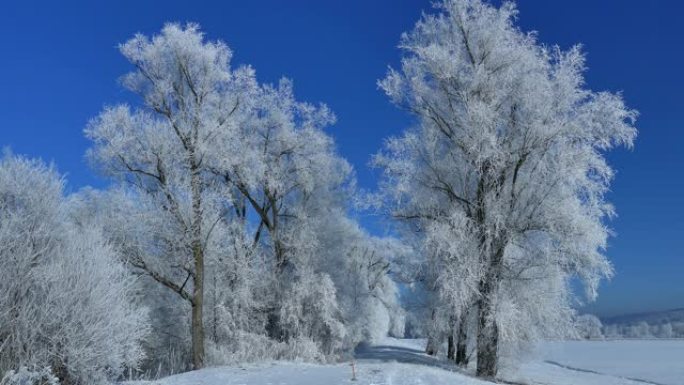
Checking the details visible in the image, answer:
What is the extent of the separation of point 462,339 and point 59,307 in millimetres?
13935

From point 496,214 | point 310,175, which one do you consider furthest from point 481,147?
point 310,175

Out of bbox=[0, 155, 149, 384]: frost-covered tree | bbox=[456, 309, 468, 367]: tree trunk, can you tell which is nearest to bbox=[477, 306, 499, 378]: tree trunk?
bbox=[456, 309, 468, 367]: tree trunk

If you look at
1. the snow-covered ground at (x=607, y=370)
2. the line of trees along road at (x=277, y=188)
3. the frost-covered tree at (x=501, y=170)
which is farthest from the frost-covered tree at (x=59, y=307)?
the snow-covered ground at (x=607, y=370)

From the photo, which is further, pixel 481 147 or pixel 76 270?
pixel 481 147

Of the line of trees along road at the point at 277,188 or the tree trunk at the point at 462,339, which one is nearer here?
the line of trees along road at the point at 277,188

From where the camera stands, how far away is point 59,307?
1410 centimetres

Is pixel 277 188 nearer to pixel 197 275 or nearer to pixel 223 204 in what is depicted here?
pixel 223 204

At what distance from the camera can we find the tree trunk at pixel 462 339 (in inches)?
761

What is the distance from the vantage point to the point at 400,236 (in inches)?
883

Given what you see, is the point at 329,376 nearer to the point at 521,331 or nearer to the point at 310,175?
the point at 521,331

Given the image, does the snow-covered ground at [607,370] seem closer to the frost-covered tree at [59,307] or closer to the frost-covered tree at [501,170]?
the frost-covered tree at [501,170]

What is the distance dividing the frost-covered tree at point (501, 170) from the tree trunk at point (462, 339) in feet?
2.39

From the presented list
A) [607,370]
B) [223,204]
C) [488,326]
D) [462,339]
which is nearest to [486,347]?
[488,326]

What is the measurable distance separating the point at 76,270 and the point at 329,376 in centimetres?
693
